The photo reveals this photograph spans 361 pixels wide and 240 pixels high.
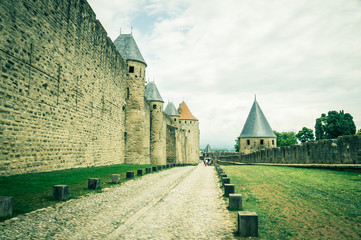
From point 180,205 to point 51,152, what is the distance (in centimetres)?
756

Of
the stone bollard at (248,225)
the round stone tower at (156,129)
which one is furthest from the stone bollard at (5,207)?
the round stone tower at (156,129)

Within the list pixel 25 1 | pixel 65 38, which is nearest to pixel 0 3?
pixel 25 1

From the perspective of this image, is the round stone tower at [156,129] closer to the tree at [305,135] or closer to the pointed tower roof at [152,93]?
the pointed tower roof at [152,93]

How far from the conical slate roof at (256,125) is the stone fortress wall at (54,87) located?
32.6 meters

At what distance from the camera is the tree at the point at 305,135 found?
6834 cm

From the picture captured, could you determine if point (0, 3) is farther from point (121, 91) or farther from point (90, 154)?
point (121, 91)

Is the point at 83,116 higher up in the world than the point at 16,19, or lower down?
lower down

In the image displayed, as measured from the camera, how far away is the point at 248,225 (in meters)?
3.34

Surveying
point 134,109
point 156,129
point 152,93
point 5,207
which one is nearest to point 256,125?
point 152,93

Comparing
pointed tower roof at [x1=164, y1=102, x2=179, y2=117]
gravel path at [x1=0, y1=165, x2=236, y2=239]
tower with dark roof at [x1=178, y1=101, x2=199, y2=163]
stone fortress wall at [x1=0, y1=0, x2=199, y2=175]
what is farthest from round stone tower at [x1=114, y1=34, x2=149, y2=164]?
tower with dark roof at [x1=178, y1=101, x2=199, y2=163]

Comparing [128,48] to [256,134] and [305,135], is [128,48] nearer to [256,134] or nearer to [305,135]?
[256,134]

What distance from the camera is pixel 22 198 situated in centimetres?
538

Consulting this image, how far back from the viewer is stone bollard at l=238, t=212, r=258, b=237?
10.9ft

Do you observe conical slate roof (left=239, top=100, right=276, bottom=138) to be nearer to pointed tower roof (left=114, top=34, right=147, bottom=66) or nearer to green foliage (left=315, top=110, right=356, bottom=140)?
green foliage (left=315, top=110, right=356, bottom=140)
